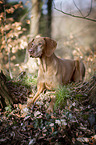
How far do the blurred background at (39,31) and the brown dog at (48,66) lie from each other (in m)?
1.48

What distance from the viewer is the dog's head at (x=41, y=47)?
8.16 ft

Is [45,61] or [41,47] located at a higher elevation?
[41,47]

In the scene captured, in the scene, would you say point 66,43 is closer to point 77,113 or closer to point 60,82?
point 60,82

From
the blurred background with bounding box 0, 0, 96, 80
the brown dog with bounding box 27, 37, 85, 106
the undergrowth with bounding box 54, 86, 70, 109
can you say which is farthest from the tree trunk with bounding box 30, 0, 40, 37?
the undergrowth with bounding box 54, 86, 70, 109

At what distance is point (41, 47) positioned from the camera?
250 centimetres

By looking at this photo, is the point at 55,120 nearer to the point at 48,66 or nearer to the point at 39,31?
the point at 48,66

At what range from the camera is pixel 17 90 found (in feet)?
10.7

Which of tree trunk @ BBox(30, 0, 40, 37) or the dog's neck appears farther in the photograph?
tree trunk @ BBox(30, 0, 40, 37)

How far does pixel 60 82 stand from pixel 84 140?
1.23m

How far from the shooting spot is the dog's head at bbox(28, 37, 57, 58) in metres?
2.49

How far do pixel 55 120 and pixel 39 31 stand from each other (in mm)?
7241

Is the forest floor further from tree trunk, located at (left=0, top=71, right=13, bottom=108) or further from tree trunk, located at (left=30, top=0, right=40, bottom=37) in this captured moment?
tree trunk, located at (left=30, top=0, right=40, bottom=37)

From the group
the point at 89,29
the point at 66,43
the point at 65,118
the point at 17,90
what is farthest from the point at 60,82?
the point at 89,29

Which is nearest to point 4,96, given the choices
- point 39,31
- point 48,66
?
point 48,66
